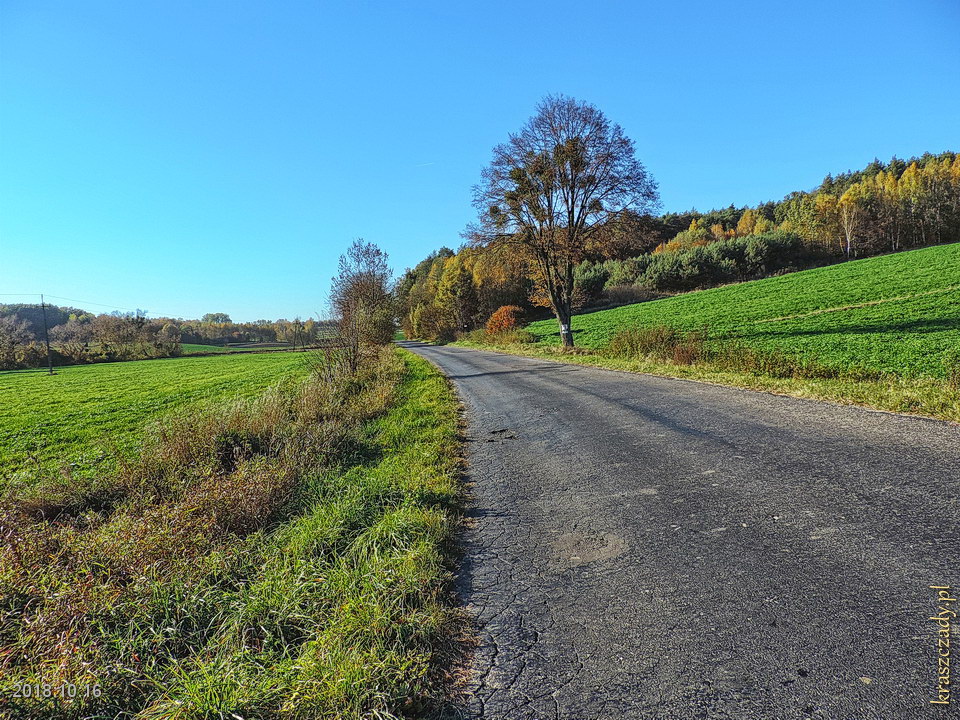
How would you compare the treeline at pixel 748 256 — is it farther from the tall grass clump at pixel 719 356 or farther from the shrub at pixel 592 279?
the tall grass clump at pixel 719 356

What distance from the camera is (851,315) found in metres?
22.2

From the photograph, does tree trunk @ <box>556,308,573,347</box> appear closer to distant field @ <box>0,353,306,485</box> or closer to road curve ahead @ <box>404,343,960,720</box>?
distant field @ <box>0,353,306,485</box>

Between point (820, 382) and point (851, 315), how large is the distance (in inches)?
724

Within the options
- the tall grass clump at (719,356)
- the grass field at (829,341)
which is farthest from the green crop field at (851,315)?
the tall grass clump at (719,356)

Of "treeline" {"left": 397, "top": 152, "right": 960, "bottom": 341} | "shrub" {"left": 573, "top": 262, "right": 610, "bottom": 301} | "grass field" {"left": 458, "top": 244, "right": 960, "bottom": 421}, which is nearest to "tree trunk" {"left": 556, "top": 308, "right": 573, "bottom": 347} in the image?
"grass field" {"left": 458, "top": 244, "right": 960, "bottom": 421}

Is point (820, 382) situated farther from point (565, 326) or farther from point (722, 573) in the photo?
point (565, 326)

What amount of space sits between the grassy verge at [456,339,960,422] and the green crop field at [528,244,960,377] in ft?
5.48

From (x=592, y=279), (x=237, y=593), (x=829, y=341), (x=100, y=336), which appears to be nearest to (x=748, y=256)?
(x=592, y=279)

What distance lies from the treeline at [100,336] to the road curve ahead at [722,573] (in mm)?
31212

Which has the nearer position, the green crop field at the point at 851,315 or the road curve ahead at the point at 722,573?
the road curve ahead at the point at 722,573

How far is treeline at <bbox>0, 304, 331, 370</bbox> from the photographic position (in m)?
53.7

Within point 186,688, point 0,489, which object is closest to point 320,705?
point 186,688

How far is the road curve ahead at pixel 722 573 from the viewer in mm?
2031

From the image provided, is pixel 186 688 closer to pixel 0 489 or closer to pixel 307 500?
pixel 307 500
